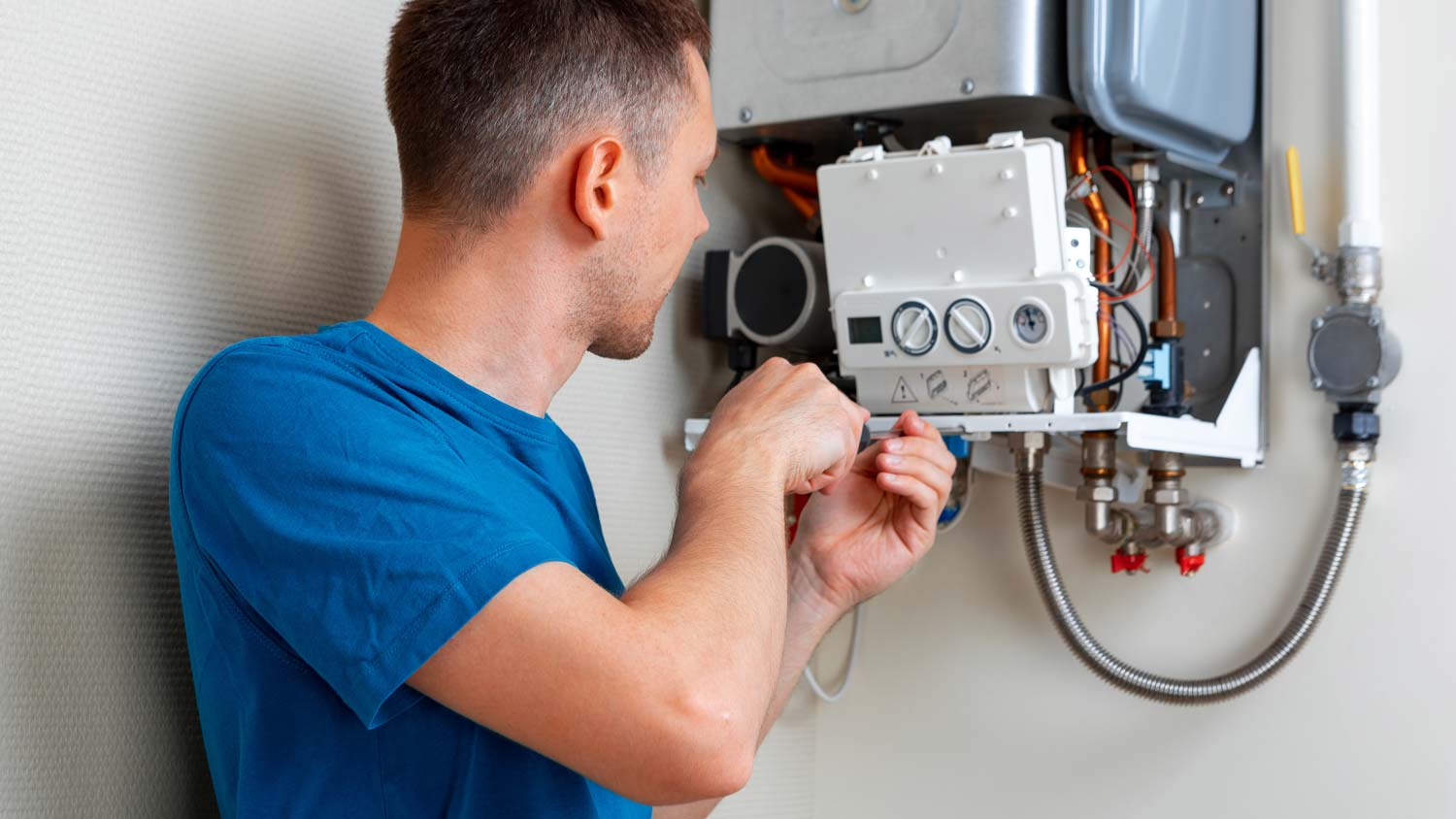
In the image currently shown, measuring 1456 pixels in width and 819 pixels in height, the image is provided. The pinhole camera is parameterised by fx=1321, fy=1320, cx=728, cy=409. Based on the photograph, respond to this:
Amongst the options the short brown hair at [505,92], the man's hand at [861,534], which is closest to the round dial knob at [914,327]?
the man's hand at [861,534]

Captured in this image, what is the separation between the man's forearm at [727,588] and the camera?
75cm

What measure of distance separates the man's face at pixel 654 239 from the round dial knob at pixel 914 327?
304 millimetres

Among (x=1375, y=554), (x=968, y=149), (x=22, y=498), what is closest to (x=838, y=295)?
(x=968, y=149)

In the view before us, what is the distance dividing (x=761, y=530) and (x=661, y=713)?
0.16 m

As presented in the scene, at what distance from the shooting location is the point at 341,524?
0.73 meters

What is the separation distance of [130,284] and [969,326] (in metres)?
0.72

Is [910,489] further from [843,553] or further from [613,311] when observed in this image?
[613,311]

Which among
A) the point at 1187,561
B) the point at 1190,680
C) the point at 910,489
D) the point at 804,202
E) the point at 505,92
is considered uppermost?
the point at 505,92

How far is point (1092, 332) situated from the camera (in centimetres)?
122

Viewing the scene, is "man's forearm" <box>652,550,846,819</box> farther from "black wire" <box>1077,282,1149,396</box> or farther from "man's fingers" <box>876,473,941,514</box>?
"black wire" <box>1077,282,1149,396</box>

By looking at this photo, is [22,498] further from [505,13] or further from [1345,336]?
[1345,336]

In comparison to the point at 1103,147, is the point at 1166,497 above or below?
below

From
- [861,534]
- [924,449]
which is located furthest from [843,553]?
[924,449]

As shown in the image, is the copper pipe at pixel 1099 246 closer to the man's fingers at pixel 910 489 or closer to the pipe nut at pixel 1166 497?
the pipe nut at pixel 1166 497
